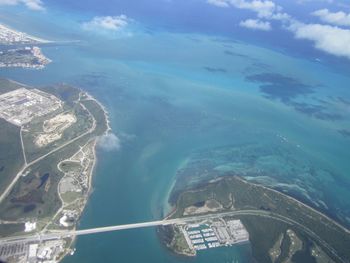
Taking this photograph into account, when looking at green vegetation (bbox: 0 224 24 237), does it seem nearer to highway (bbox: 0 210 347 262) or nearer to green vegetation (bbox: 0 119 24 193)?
highway (bbox: 0 210 347 262)

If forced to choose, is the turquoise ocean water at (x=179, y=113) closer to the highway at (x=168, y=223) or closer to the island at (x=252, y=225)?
the highway at (x=168, y=223)

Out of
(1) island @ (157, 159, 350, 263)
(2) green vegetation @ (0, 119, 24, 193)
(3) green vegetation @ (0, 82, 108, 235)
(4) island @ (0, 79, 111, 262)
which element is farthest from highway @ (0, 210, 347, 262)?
(2) green vegetation @ (0, 119, 24, 193)

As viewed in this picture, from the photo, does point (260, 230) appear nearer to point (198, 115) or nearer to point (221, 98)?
point (198, 115)

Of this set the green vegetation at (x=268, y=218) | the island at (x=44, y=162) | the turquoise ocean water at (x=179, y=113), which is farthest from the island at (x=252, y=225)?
the island at (x=44, y=162)

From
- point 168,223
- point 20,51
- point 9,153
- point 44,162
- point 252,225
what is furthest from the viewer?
point 20,51

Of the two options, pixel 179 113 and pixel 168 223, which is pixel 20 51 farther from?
pixel 168 223

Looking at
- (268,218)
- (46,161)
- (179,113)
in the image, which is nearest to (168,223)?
(268,218)
